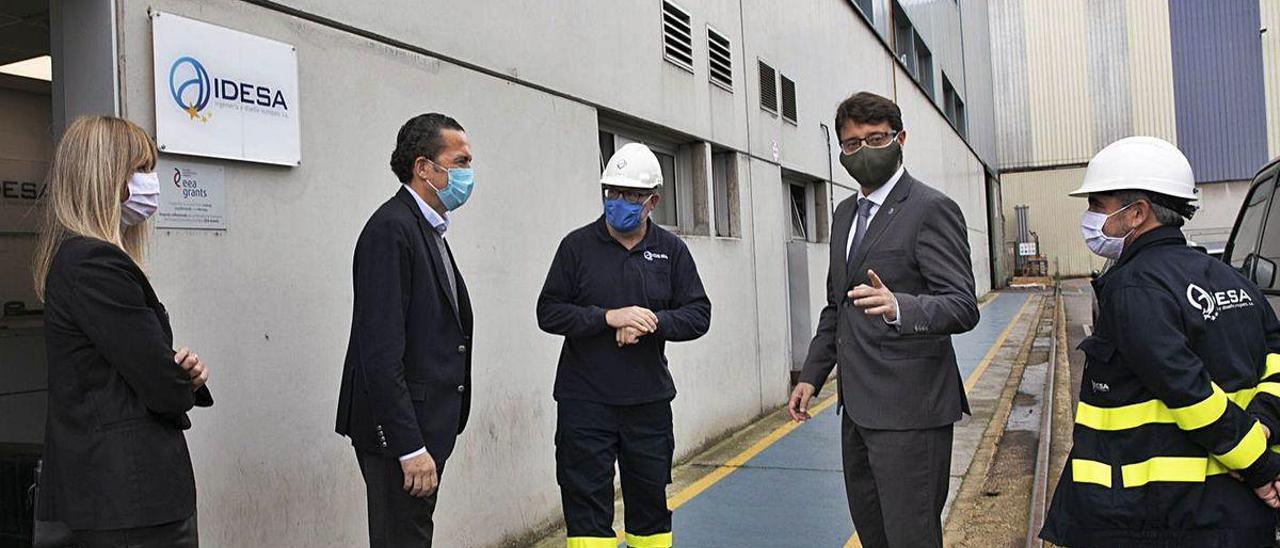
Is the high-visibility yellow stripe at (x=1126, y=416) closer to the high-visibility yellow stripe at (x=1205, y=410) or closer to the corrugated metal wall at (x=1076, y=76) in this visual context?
the high-visibility yellow stripe at (x=1205, y=410)

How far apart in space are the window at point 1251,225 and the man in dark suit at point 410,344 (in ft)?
13.8

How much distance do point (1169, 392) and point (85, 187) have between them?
8.97 ft

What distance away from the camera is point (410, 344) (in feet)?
9.83

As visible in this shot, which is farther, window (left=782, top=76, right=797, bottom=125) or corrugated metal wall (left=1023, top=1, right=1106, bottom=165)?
corrugated metal wall (left=1023, top=1, right=1106, bottom=165)

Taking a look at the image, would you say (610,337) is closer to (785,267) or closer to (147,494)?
(147,494)

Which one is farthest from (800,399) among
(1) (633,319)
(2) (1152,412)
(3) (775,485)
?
(3) (775,485)

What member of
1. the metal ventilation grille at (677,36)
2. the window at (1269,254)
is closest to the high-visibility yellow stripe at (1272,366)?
the window at (1269,254)

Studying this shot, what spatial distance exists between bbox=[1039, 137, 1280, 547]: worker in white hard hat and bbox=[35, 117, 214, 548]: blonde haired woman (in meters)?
2.38

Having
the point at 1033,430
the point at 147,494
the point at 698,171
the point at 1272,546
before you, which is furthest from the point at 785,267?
the point at 147,494

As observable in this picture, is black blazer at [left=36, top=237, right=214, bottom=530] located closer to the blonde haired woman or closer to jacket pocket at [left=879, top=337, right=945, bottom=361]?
the blonde haired woman

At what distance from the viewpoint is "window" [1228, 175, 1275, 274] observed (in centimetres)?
515

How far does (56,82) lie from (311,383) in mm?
1382

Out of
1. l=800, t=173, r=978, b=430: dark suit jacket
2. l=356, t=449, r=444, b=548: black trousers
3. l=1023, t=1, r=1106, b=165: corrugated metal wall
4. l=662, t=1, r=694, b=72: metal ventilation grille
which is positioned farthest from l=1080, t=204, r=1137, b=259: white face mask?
l=1023, t=1, r=1106, b=165: corrugated metal wall

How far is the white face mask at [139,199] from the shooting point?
97.0 inches
